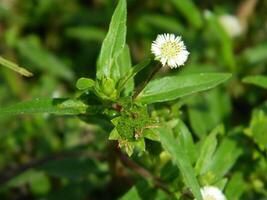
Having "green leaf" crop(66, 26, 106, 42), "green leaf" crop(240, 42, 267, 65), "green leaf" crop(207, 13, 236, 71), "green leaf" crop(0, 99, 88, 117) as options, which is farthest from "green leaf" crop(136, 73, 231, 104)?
"green leaf" crop(66, 26, 106, 42)

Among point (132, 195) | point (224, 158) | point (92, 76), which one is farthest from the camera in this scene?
point (92, 76)

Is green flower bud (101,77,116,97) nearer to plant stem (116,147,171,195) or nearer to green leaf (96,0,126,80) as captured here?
green leaf (96,0,126,80)

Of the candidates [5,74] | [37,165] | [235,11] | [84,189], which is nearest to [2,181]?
[37,165]

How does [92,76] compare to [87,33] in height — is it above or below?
below

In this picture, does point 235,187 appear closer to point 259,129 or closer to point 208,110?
point 259,129

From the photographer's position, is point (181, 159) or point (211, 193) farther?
point (211, 193)

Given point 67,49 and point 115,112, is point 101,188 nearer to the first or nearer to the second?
point 115,112

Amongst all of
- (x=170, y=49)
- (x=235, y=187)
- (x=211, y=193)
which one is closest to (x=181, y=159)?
(x=211, y=193)
